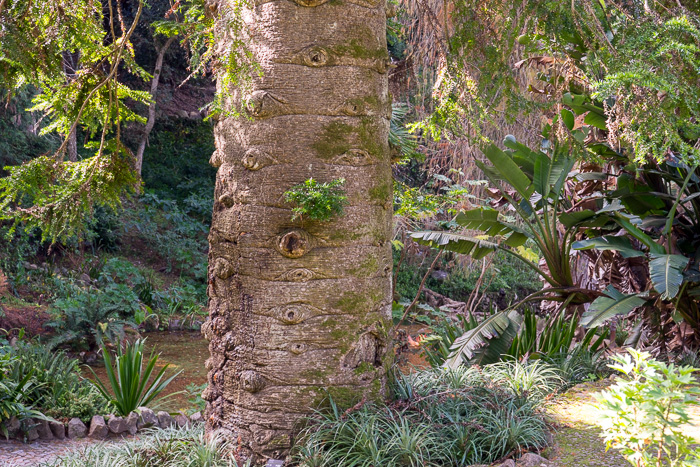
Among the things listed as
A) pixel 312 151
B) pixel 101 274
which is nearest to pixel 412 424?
pixel 312 151

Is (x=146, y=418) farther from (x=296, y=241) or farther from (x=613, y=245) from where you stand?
(x=613, y=245)

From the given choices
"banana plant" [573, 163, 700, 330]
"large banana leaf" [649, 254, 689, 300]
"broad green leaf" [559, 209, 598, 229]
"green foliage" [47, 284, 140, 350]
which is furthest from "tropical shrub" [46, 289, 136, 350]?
"large banana leaf" [649, 254, 689, 300]

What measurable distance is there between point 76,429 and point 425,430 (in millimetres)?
3811

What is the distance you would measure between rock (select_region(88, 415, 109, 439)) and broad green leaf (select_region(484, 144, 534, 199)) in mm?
4492


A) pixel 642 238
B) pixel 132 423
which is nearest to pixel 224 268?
pixel 132 423

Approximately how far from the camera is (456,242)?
6273 mm

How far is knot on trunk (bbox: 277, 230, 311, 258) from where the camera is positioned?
322 cm

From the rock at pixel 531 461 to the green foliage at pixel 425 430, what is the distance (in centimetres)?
12

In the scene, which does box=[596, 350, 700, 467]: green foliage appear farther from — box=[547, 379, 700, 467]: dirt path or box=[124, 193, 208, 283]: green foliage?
box=[124, 193, 208, 283]: green foliage

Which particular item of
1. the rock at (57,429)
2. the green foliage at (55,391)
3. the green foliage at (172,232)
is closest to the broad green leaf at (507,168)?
the green foliage at (55,391)

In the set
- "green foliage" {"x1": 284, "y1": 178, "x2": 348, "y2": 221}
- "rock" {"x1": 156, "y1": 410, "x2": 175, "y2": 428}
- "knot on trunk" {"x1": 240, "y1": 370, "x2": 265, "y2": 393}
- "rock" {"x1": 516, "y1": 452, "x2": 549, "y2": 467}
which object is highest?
"green foliage" {"x1": 284, "y1": 178, "x2": 348, "y2": 221}

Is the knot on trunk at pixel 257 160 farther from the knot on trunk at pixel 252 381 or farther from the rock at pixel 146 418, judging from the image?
the rock at pixel 146 418

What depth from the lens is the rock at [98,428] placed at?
17.7 feet

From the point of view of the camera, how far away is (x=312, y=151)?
10.9 feet
